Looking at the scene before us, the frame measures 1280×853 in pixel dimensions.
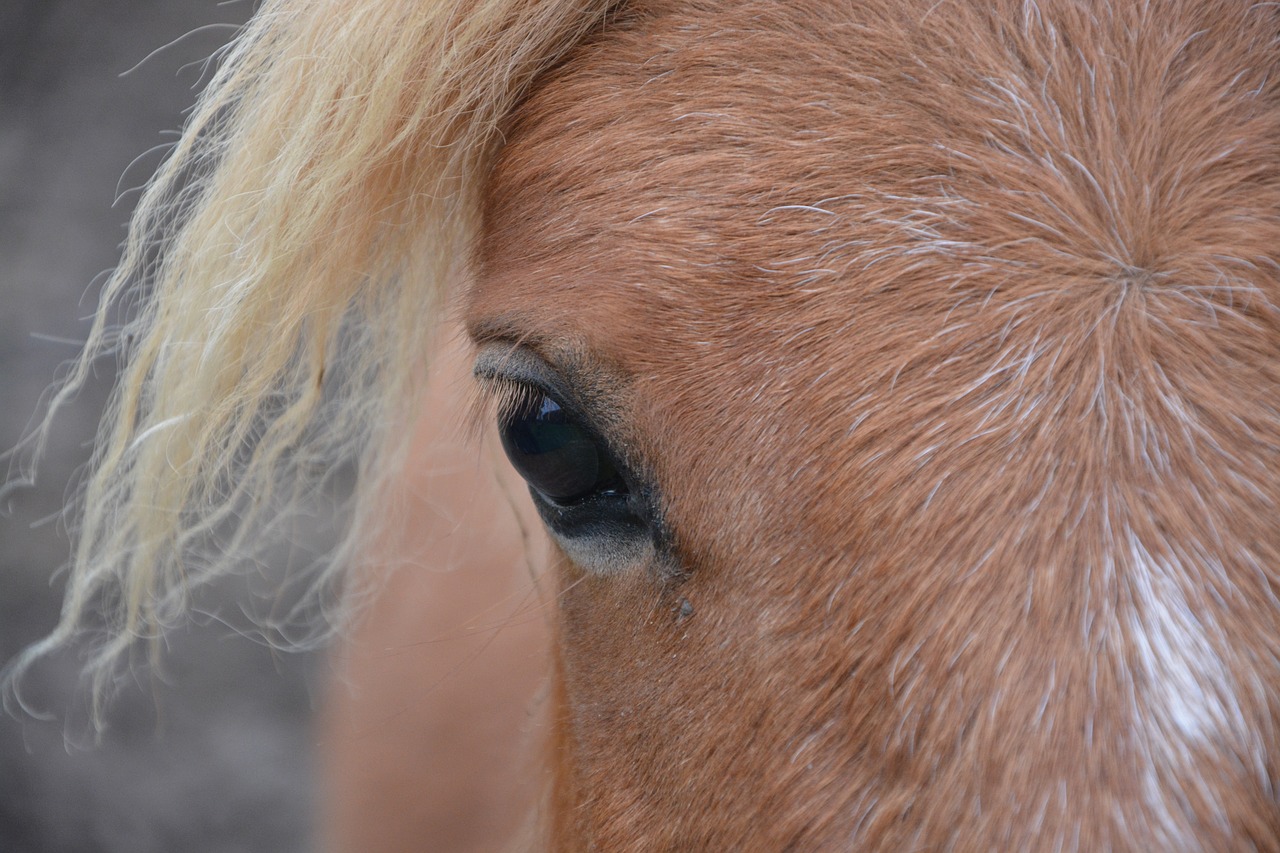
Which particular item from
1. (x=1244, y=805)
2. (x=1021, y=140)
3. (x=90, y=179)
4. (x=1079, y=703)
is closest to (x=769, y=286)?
(x=1021, y=140)

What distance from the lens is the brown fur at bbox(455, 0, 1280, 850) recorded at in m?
0.68

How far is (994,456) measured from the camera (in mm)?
756

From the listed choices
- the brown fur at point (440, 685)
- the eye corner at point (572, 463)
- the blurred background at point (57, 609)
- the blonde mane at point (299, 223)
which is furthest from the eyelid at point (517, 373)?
the blurred background at point (57, 609)

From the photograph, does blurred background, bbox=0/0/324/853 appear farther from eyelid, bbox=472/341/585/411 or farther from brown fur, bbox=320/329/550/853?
eyelid, bbox=472/341/585/411

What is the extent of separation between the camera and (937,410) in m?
0.79

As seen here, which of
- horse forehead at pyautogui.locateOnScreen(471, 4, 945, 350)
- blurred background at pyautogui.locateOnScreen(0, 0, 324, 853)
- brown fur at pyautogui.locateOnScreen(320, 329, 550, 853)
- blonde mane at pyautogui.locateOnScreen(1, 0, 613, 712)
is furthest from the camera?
blurred background at pyautogui.locateOnScreen(0, 0, 324, 853)

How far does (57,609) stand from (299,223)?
3.35 meters

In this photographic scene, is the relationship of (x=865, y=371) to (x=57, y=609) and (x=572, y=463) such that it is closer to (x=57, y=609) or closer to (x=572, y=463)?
(x=572, y=463)

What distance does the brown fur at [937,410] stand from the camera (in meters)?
0.68

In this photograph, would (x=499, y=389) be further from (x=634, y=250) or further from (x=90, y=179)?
(x=90, y=179)

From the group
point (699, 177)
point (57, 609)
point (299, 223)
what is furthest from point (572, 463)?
point (57, 609)

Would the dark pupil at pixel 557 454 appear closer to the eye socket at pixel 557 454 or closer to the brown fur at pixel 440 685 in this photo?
the eye socket at pixel 557 454

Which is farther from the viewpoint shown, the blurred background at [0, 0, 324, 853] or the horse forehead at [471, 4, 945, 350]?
the blurred background at [0, 0, 324, 853]

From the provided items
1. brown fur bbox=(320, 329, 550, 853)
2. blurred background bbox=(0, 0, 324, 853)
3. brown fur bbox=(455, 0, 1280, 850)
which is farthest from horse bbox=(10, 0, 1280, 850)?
blurred background bbox=(0, 0, 324, 853)
